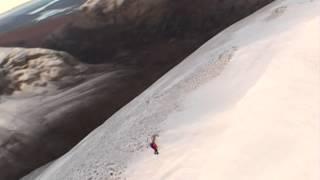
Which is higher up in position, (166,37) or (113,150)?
(113,150)

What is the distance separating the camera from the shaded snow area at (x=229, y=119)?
436 inches

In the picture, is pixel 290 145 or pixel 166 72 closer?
pixel 290 145

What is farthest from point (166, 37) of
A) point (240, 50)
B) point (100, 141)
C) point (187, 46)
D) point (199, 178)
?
point (199, 178)

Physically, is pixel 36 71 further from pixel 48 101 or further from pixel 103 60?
pixel 103 60

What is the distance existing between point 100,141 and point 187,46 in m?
7.25

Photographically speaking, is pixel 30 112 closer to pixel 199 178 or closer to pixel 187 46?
pixel 187 46

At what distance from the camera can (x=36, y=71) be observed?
20156mm

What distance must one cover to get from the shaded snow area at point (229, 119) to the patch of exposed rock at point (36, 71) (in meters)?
3.01

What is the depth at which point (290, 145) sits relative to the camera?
10.9 m

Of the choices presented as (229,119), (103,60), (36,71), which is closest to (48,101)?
(36,71)

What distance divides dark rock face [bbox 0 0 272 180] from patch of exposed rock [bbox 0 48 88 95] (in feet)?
Answer: 0.99

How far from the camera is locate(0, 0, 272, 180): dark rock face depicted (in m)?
17.4

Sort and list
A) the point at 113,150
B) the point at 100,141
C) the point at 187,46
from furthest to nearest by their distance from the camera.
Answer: the point at 187,46, the point at 100,141, the point at 113,150

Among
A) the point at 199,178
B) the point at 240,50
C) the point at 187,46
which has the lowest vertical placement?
the point at 187,46
